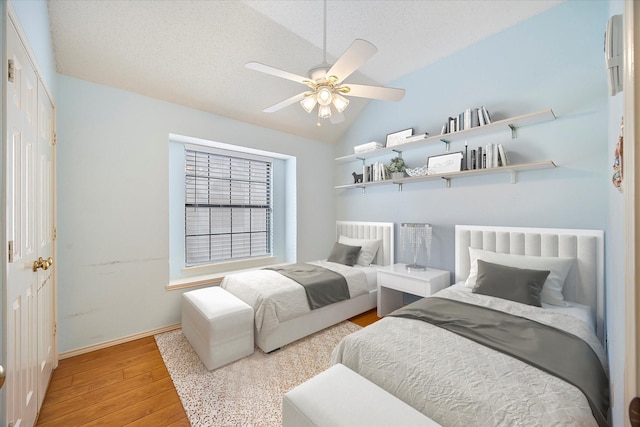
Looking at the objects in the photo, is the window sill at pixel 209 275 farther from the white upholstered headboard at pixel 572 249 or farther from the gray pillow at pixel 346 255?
the white upholstered headboard at pixel 572 249

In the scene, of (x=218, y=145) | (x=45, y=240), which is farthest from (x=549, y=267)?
(x=45, y=240)

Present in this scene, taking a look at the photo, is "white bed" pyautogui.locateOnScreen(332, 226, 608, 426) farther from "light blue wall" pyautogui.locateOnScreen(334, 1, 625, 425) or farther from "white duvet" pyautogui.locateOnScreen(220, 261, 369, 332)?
"white duvet" pyautogui.locateOnScreen(220, 261, 369, 332)

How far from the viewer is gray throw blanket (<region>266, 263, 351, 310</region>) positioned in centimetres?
268

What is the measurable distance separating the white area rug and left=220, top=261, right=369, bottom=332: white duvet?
1.02ft

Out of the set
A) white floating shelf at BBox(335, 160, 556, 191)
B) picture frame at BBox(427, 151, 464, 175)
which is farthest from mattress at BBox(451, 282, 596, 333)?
picture frame at BBox(427, 151, 464, 175)

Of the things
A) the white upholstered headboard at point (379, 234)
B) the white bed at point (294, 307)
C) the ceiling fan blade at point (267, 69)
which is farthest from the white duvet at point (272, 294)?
the ceiling fan blade at point (267, 69)

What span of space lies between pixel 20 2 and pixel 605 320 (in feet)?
14.2

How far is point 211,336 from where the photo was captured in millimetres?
2115

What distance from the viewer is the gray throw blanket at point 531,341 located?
1.17 m

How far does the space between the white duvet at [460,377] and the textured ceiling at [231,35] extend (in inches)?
106

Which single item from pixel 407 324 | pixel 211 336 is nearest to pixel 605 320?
pixel 407 324

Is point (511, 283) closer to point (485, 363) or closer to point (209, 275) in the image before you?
point (485, 363)

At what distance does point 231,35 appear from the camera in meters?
2.51

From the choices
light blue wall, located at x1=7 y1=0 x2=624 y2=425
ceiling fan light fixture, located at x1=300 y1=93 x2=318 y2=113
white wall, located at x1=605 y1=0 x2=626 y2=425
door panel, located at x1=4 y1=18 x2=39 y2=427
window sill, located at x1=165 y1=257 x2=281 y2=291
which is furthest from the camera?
window sill, located at x1=165 y1=257 x2=281 y2=291
